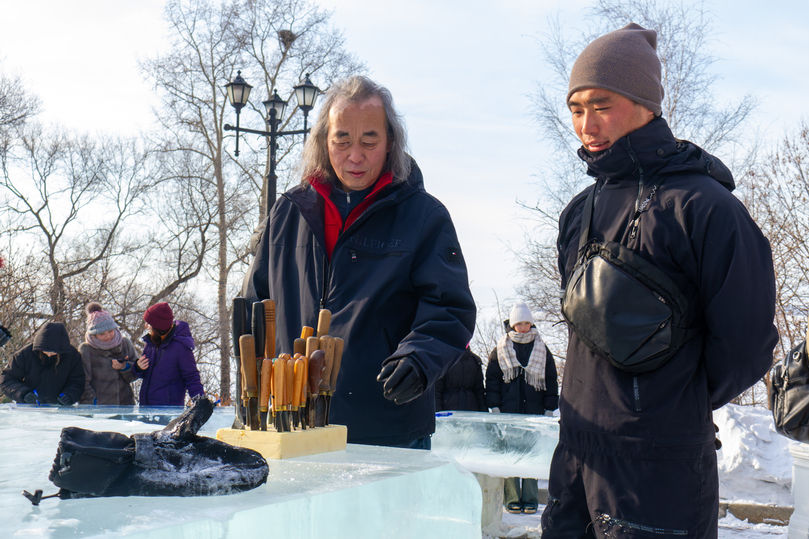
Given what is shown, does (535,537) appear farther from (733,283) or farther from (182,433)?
(182,433)

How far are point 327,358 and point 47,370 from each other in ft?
16.6

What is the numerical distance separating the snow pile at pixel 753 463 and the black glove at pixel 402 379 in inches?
205

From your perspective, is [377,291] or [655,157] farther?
[377,291]

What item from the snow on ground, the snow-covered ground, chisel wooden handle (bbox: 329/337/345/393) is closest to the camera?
chisel wooden handle (bbox: 329/337/345/393)

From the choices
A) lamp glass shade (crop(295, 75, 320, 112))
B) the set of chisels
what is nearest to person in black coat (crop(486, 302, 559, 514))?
the set of chisels

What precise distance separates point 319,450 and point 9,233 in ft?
57.1

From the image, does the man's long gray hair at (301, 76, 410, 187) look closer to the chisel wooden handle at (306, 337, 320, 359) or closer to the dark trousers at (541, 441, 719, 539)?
the chisel wooden handle at (306, 337, 320, 359)

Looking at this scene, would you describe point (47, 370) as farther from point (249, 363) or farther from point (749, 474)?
point (749, 474)

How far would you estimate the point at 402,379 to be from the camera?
5.07 ft

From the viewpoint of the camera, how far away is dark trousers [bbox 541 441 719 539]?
154 cm

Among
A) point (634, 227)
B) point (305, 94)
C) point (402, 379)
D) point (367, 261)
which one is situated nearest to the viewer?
point (402, 379)

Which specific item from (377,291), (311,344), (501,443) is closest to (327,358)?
(311,344)

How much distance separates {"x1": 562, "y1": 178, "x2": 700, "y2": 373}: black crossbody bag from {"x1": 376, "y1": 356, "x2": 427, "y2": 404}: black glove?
44 cm

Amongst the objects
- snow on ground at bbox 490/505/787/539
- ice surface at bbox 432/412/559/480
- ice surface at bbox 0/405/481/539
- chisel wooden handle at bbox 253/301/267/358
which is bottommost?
snow on ground at bbox 490/505/787/539
